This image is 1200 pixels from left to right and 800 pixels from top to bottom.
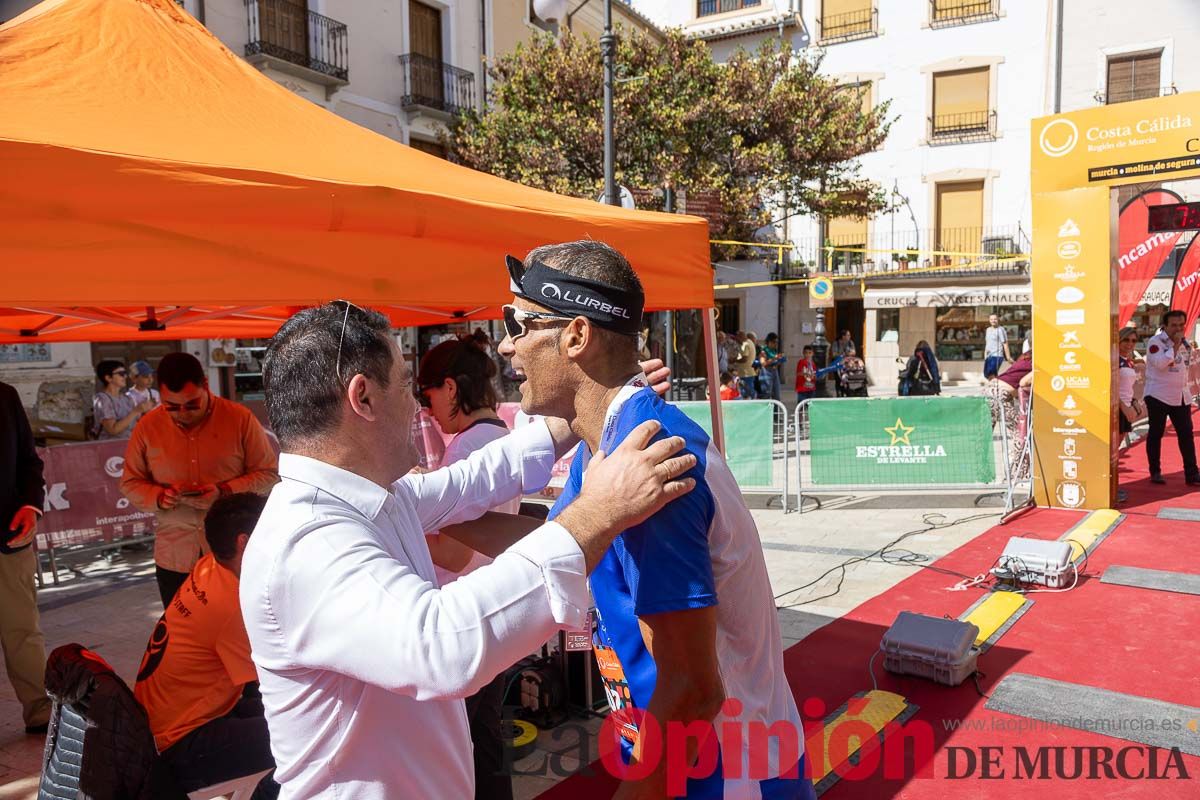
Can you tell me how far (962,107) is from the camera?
2688cm

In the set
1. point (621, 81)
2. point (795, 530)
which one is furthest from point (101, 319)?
point (621, 81)

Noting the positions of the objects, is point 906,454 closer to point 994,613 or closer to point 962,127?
point 994,613

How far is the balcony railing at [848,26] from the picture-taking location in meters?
27.9

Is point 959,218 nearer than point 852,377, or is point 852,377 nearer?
point 852,377

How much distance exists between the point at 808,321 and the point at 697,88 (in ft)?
47.1

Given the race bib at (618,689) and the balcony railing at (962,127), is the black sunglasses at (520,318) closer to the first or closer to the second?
the race bib at (618,689)

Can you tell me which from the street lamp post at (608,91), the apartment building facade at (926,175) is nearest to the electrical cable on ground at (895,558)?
the street lamp post at (608,91)

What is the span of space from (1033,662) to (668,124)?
44.4 feet

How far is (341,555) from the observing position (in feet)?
4.22

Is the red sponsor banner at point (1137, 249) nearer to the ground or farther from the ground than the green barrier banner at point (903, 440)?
farther from the ground

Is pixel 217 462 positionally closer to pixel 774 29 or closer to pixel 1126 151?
pixel 1126 151

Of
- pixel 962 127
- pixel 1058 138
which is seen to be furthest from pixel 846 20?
pixel 1058 138

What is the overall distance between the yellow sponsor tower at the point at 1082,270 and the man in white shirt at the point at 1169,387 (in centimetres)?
132

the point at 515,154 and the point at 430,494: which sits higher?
the point at 515,154
